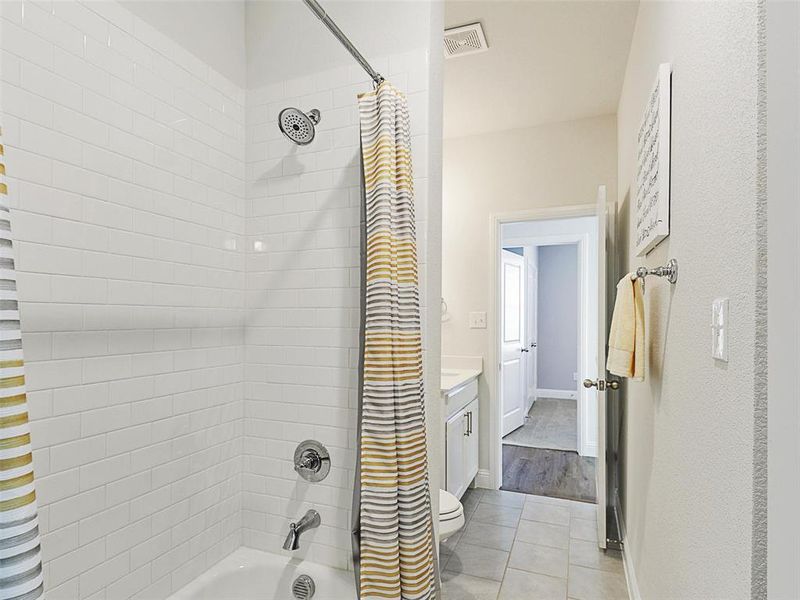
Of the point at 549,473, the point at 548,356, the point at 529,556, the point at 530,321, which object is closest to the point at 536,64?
the point at 529,556

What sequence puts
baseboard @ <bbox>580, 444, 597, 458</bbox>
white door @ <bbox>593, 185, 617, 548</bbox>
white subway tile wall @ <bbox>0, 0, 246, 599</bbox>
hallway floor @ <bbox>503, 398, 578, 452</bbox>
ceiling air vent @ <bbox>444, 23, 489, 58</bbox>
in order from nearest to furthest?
white subway tile wall @ <bbox>0, 0, 246, 599</bbox> → ceiling air vent @ <bbox>444, 23, 489, 58</bbox> → white door @ <bbox>593, 185, 617, 548</bbox> → baseboard @ <bbox>580, 444, 597, 458</bbox> → hallway floor @ <bbox>503, 398, 578, 452</bbox>

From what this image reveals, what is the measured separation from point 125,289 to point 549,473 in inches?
139

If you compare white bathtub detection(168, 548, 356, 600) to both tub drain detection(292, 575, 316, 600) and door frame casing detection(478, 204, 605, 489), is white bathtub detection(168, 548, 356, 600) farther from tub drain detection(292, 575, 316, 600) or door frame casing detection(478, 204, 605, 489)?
door frame casing detection(478, 204, 605, 489)

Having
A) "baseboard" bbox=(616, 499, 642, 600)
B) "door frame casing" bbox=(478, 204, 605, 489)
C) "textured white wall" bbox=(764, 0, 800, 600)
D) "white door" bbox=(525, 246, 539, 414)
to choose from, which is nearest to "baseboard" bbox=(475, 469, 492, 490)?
"door frame casing" bbox=(478, 204, 605, 489)

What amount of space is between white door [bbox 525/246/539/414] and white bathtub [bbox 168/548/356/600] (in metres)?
4.58

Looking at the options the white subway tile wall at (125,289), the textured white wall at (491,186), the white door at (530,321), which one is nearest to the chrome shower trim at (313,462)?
the white subway tile wall at (125,289)

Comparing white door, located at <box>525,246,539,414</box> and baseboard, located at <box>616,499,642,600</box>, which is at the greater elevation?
white door, located at <box>525,246,539,414</box>

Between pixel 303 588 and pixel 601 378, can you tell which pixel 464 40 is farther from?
pixel 303 588

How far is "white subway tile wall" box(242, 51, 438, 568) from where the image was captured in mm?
1688

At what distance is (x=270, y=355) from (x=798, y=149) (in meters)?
1.65

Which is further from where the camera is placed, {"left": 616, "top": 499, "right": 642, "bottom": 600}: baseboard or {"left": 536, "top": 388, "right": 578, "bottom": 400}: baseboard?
{"left": 536, "top": 388, "right": 578, "bottom": 400}: baseboard

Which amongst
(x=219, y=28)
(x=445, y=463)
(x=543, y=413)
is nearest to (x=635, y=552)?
(x=445, y=463)

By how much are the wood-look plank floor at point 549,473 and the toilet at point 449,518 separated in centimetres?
157

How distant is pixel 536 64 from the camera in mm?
2721
